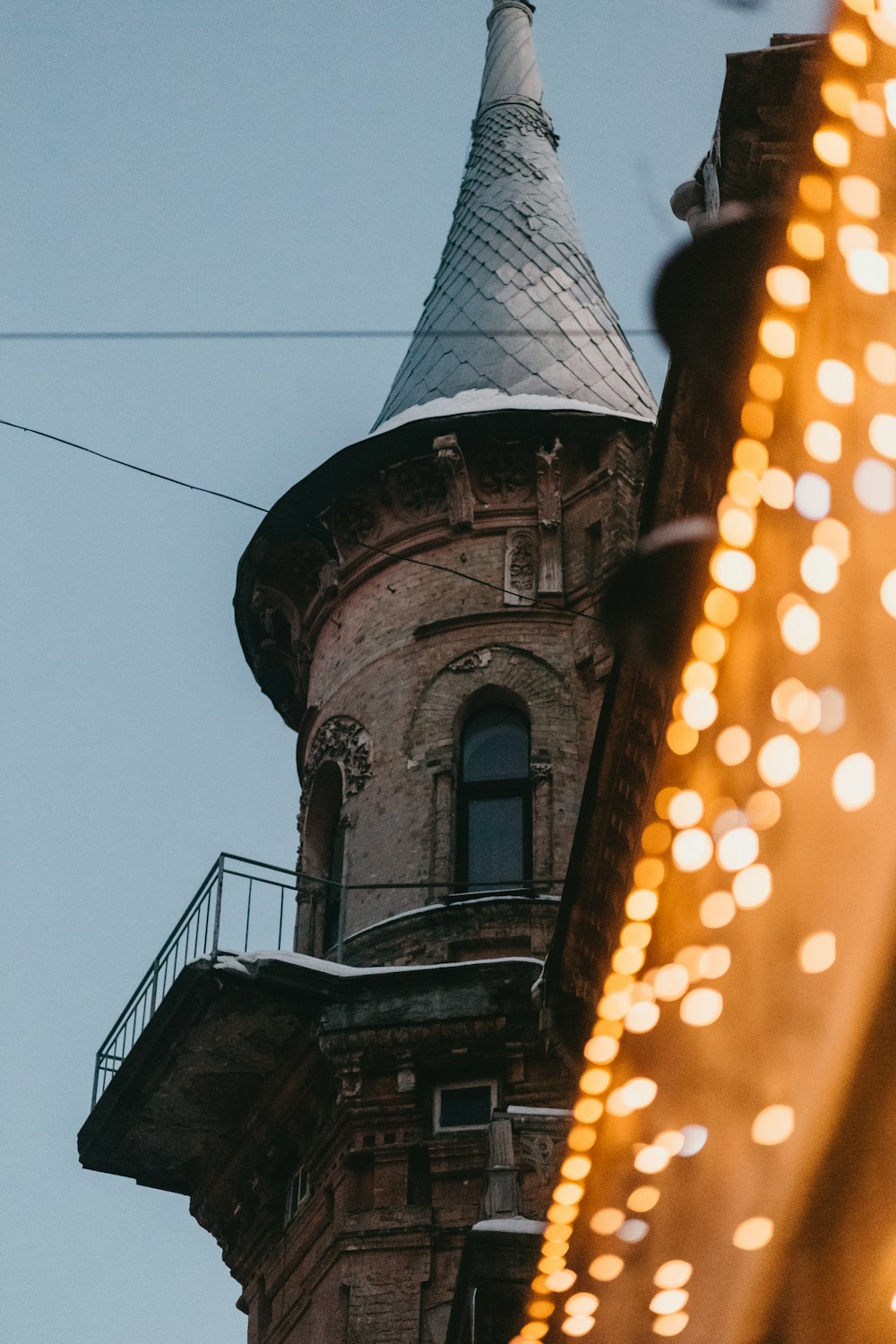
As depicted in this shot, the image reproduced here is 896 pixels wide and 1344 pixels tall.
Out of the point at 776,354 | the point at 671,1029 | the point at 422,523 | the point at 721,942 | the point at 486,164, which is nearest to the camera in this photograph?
the point at 776,354

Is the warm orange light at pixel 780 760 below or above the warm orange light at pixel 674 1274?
above

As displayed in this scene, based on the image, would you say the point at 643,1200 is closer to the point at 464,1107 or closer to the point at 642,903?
the point at 642,903

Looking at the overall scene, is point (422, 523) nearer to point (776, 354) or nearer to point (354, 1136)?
point (354, 1136)

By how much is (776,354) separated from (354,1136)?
1046 centimetres

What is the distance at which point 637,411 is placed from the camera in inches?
791

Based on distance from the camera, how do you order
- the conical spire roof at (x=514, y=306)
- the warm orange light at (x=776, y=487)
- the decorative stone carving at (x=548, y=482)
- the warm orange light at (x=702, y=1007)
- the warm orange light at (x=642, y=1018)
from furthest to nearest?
the conical spire roof at (x=514, y=306) < the decorative stone carving at (x=548, y=482) < the warm orange light at (x=642, y=1018) < the warm orange light at (x=702, y=1007) < the warm orange light at (x=776, y=487)

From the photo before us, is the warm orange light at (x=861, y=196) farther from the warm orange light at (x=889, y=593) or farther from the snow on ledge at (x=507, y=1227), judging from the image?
the snow on ledge at (x=507, y=1227)

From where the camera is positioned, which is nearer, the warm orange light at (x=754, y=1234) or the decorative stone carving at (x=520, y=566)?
the warm orange light at (x=754, y=1234)

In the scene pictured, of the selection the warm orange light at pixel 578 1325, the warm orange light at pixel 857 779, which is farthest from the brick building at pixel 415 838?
the warm orange light at pixel 857 779

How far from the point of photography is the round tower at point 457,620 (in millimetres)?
17000

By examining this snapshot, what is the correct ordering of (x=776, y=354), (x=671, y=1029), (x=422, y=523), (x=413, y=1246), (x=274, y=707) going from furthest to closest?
1. (x=274, y=707)
2. (x=422, y=523)
3. (x=413, y=1246)
4. (x=671, y=1029)
5. (x=776, y=354)

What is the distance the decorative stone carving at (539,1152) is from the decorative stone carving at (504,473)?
7.50 meters

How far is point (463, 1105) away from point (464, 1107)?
0.02 meters

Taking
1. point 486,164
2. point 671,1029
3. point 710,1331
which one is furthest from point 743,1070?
point 486,164
